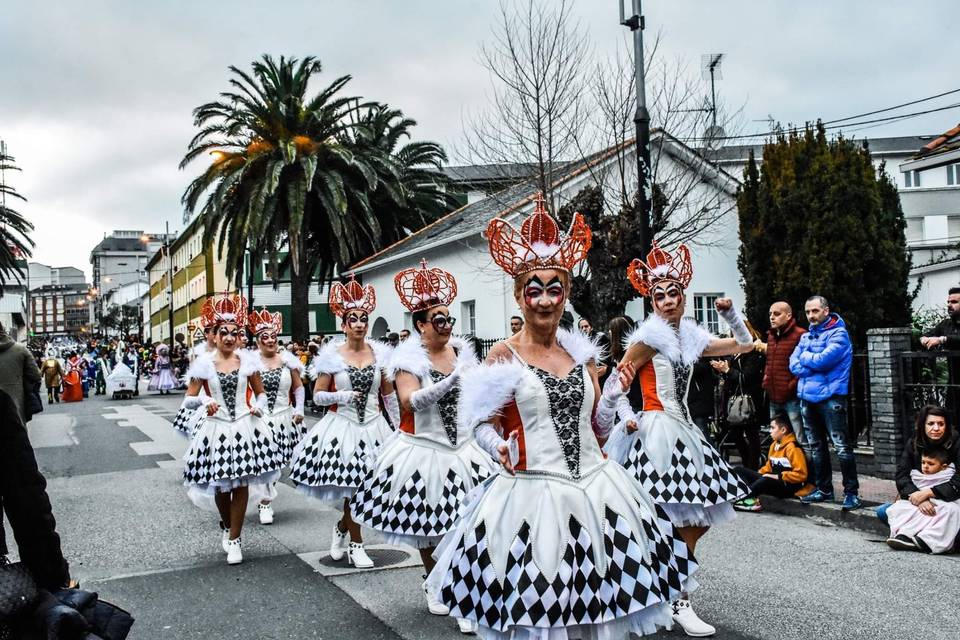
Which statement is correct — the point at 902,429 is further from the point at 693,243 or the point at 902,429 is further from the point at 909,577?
the point at 693,243

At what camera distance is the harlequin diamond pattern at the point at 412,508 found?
549cm

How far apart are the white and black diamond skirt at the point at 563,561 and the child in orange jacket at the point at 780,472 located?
5.51 m

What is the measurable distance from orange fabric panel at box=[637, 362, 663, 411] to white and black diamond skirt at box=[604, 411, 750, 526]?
0.05 metres

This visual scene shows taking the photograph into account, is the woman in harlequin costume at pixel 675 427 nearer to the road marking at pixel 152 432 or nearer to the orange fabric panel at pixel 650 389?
the orange fabric panel at pixel 650 389

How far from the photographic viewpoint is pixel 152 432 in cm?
1866

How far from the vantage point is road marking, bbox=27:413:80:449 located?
17.1m

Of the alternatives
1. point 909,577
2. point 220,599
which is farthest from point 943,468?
point 220,599

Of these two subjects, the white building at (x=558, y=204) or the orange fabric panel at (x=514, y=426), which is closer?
the orange fabric panel at (x=514, y=426)

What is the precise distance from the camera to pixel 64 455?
49.5 feet

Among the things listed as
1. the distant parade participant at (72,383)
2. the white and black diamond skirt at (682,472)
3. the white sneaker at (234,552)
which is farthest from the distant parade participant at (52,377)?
the white and black diamond skirt at (682,472)

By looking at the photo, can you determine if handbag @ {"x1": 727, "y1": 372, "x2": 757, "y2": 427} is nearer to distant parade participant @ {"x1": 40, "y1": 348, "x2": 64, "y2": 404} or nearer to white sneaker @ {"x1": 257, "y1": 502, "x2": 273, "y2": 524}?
white sneaker @ {"x1": 257, "y1": 502, "x2": 273, "y2": 524}

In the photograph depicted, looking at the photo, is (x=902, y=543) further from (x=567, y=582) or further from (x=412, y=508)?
(x=567, y=582)

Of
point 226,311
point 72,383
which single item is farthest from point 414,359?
point 72,383

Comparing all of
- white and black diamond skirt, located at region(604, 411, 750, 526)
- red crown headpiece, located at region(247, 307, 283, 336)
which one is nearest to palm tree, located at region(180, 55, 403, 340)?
red crown headpiece, located at region(247, 307, 283, 336)
